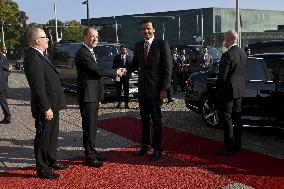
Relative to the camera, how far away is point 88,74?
17.0ft

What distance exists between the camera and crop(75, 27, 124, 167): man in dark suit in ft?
16.8

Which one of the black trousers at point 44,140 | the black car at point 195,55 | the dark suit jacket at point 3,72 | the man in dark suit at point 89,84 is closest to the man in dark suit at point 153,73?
the man in dark suit at point 89,84

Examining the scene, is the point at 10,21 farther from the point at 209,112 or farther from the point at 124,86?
the point at 209,112

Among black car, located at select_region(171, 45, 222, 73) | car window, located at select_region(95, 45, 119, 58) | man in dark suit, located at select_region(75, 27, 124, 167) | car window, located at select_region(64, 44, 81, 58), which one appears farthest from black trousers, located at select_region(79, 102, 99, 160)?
black car, located at select_region(171, 45, 222, 73)

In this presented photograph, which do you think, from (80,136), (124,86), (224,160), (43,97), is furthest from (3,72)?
(224,160)

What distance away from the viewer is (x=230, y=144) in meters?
5.86

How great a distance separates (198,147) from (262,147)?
1.05 m

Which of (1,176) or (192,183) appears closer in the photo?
(192,183)

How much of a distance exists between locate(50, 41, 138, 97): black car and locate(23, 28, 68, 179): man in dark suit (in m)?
5.82

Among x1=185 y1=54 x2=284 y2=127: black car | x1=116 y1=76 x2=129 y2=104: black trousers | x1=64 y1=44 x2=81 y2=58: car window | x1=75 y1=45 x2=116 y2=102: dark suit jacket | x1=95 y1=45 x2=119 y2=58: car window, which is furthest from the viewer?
x1=64 y1=44 x2=81 y2=58: car window

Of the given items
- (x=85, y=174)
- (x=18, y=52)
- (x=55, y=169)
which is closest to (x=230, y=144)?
(x=85, y=174)

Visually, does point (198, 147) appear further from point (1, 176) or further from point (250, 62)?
point (1, 176)

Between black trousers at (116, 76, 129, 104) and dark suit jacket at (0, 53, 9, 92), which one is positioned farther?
black trousers at (116, 76, 129, 104)

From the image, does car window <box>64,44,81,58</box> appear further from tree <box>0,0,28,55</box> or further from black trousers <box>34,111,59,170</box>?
tree <box>0,0,28,55</box>
